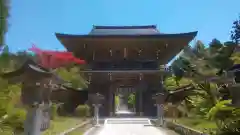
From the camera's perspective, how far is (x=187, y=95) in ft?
50.6

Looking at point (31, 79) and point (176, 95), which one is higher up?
point (31, 79)

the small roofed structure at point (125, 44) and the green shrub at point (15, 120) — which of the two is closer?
the green shrub at point (15, 120)

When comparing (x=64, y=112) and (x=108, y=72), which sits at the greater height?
(x=108, y=72)

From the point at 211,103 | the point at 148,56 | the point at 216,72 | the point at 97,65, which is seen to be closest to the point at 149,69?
the point at 148,56

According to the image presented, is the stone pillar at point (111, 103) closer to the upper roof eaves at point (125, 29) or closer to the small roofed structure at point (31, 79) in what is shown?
the upper roof eaves at point (125, 29)

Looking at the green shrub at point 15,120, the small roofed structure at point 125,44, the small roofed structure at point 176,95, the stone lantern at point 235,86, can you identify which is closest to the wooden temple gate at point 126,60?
the small roofed structure at point 125,44

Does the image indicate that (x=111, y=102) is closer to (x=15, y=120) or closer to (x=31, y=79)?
(x=15, y=120)

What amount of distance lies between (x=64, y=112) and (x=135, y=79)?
7.73m

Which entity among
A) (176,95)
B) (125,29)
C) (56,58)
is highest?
(125,29)

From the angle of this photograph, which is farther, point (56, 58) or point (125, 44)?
point (125, 44)

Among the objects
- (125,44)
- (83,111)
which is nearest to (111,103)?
(83,111)

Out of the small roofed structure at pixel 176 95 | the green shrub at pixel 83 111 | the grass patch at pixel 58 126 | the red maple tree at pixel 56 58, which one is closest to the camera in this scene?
the grass patch at pixel 58 126

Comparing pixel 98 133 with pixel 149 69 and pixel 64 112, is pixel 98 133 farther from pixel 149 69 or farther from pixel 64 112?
pixel 149 69

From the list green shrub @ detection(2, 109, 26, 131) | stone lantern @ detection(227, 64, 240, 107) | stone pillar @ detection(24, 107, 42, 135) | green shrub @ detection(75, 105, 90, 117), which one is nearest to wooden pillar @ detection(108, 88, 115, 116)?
green shrub @ detection(75, 105, 90, 117)
